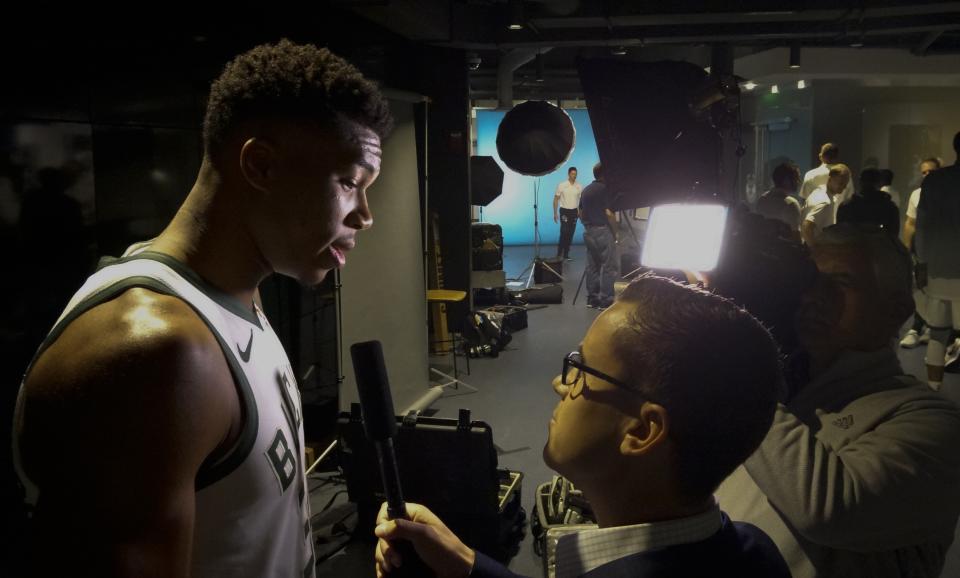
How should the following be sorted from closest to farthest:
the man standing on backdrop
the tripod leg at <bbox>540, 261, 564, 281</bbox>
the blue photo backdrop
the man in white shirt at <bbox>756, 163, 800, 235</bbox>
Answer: the man in white shirt at <bbox>756, 163, 800, 235</bbox>
the man standing on backdrop
the tripod leg at <bbox>540, 261, 564, 281</bbox>
the blue photo backdrop

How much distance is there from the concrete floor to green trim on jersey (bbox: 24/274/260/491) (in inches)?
86.9

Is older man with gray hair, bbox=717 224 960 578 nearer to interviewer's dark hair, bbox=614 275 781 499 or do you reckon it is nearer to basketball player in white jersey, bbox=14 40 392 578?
interviewer's dark hair, bbox=614 275 781 499

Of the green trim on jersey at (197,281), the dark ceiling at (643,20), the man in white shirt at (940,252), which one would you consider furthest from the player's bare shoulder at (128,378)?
the man in white shirt at (940,252)

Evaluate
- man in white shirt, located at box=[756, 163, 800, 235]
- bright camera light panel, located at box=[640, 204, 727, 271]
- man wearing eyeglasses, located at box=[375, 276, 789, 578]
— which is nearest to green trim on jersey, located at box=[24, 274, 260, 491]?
man wearing eyeglasses, located at box=[375, 276, 789, 578]

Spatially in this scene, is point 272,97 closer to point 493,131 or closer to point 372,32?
point 372,32

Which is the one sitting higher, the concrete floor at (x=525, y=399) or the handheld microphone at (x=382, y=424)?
the handheld microphone at (x=382, y=424)

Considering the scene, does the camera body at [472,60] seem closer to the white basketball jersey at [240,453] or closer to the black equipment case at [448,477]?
the black equipment case at [448,477]

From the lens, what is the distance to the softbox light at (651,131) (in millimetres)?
2277

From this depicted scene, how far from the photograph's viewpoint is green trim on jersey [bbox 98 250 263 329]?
100 centimetres

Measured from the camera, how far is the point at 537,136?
546 cm

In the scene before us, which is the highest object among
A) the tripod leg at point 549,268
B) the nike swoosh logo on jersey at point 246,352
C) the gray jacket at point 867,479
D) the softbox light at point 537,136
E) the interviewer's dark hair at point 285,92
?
the softbox light at point 537,136

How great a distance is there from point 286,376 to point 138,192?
191 centimetres

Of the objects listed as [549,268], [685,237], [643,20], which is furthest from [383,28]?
[549,268]

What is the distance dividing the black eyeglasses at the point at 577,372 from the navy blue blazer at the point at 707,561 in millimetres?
200
